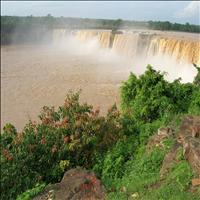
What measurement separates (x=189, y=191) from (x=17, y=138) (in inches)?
146

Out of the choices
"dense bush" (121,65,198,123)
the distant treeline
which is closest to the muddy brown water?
"dense bush" (121,65,198,123)

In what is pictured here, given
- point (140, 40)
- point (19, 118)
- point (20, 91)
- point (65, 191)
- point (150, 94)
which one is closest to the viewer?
point (65, 191)

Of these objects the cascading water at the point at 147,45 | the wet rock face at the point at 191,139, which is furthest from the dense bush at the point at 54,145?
the cascading water at the point at 147,45

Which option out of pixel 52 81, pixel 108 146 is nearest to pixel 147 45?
pixel 52 81

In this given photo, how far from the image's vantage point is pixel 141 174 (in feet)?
22.2

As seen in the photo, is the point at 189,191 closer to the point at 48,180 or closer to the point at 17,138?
the point at 48,180

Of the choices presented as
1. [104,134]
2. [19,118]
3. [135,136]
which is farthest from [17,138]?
[19,118]

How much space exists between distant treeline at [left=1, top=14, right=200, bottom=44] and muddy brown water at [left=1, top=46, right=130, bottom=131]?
37.0 feet

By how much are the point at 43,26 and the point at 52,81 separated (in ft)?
96.3

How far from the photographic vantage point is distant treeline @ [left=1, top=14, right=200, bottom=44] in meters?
42.5

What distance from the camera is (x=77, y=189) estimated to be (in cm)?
639

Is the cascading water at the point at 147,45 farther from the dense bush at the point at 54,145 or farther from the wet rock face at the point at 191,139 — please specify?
the wet rock face at the point at 191,139

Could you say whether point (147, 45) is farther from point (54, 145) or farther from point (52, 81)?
point (54, 145)

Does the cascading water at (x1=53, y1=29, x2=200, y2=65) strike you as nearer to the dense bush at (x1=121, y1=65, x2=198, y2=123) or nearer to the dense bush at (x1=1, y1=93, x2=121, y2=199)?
the dense bush at (x1=121, y1=65, x2=198, y2=123)
